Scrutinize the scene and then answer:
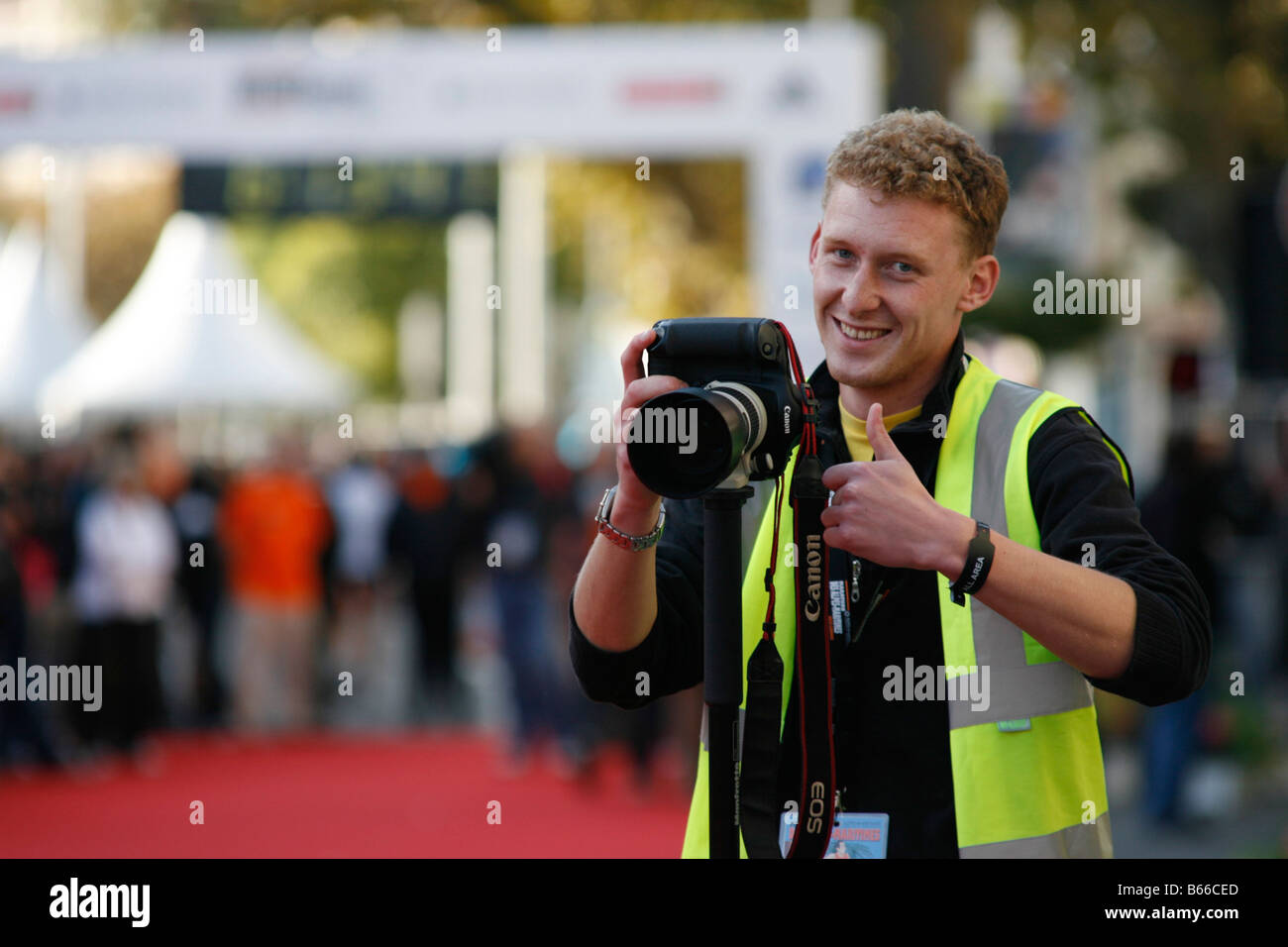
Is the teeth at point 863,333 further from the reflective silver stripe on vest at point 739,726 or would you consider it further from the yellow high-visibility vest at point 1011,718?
the reflective silver stripe on vest at point 739,726

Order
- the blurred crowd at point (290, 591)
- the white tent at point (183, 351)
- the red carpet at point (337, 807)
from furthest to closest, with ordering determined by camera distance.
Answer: the white tent at point (183, 351)
the blurred crowd at point (290, 591)
the red carpet at point (337, 807)

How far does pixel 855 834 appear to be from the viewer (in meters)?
2.21

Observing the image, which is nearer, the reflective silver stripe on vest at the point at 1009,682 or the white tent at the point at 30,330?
the reflective silver stripe on vest at the point at 1009,682

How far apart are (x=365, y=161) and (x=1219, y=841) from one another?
6.76 metres

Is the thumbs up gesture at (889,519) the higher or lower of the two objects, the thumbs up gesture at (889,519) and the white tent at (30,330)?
the lower

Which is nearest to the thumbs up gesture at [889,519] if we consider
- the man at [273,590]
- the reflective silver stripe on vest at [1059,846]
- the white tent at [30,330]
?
the reflective silver stripe on vest at [1059,846]

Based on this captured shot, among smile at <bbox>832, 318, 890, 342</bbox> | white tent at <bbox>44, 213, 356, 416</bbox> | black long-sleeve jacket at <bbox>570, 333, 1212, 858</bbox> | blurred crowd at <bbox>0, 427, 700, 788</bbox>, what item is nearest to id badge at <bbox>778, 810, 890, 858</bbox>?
black long-sleeve jacket at <bbox>570, 333, 1212, 858</bbox>

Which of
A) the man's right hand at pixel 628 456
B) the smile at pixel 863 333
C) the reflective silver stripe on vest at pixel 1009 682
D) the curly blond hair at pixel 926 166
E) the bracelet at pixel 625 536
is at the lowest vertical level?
the reflective silver stripe on vest at pixel 1009 682

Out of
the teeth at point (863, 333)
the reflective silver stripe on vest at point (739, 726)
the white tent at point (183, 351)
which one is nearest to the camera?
the reflective silver stripe on vest at point (739, 726)

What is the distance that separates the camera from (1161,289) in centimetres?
3036

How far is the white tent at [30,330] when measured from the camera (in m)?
18.3

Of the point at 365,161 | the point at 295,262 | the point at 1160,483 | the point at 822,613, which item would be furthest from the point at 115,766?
the point at 295,262

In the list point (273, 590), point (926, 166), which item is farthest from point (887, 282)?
point (273, 590)

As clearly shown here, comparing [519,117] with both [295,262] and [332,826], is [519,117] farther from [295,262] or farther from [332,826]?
[295,262]
